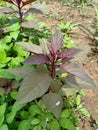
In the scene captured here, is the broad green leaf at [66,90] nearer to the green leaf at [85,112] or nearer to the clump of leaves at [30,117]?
the clump of leaves at [30,117]

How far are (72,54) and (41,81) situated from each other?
0.82 feet

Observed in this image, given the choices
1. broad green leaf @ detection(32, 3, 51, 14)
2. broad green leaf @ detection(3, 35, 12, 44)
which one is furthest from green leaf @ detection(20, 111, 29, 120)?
broad green leaf @ detection(32, 3, 51, 14)

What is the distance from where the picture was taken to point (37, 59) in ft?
5.55

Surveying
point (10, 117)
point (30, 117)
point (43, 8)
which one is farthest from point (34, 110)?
point (43, 8)

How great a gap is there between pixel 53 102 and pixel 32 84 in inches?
9.0

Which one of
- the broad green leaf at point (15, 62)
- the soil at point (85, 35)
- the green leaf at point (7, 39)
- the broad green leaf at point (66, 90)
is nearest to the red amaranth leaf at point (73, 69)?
the broad green leaf at point (66, 90)

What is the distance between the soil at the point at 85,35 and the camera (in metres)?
2.27

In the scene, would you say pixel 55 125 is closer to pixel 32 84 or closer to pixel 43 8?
pixel 32 84

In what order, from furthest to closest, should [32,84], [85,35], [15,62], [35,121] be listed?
[85,35], [15,62], [35,121], [32,84]

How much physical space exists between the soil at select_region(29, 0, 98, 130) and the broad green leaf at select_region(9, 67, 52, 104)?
632 mm

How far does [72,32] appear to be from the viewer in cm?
304

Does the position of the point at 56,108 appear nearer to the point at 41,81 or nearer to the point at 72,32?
the point at 41,81

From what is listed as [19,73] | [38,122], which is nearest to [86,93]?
[38,122]

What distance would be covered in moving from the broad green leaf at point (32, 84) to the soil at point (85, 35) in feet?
2.07
